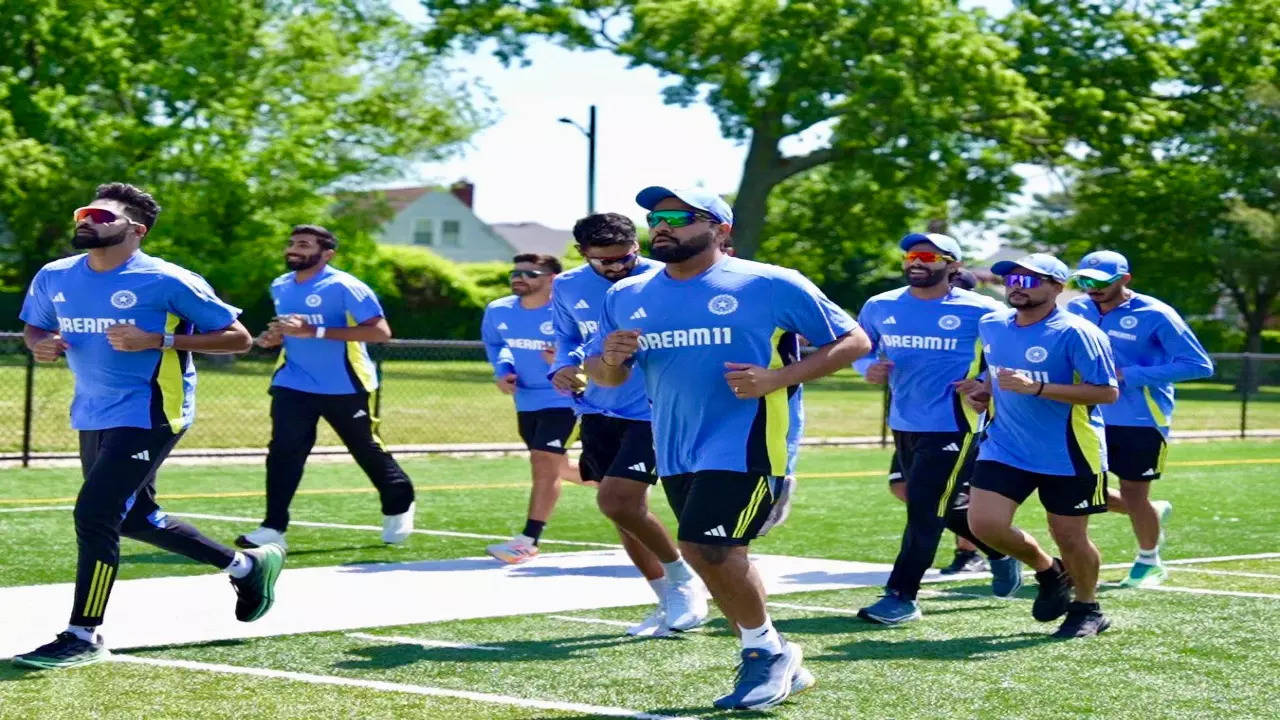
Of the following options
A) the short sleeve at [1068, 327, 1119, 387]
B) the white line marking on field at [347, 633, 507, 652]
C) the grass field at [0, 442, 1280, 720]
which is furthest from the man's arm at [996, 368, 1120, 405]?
the white line marking on field at [347, 633, 507, 652]

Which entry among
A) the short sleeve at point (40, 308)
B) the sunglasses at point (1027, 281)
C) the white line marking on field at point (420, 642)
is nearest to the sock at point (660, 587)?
the white line marking on field at point (420, 642)

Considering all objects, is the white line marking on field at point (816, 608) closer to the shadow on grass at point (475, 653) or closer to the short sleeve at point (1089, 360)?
the shadow on grass at point (475, 653)

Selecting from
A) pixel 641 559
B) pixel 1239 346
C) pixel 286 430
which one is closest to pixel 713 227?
pixel 641 559

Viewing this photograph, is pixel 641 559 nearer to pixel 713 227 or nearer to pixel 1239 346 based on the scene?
pixel 713 227

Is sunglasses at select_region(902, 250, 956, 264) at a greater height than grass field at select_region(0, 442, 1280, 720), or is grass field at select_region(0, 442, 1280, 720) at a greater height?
sunglasses at select_region(902, 250, 956, 264)

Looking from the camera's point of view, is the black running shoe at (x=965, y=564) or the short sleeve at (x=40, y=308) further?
the black running shoe at (x=965, y=564)

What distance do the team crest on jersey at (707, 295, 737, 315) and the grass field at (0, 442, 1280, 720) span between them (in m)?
1.40

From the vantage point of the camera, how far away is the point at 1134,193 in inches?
1836

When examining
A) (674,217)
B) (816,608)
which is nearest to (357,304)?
(816,608)

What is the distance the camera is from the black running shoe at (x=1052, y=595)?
856 centimetres

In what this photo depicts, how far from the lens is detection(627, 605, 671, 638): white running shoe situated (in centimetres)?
828

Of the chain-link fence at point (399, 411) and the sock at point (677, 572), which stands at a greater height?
the sock at point (677, 572)

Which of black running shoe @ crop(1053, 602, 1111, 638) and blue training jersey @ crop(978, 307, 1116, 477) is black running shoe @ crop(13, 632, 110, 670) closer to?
blue training jersey @ crop(978, 307, 1116, 477)

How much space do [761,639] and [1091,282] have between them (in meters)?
4.27
